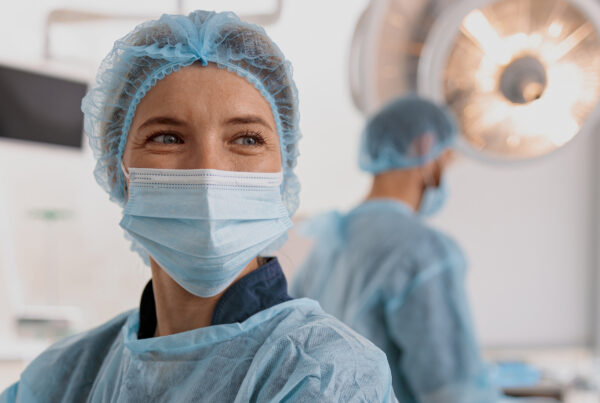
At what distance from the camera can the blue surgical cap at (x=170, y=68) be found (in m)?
0.88

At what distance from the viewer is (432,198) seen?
2.05 meters

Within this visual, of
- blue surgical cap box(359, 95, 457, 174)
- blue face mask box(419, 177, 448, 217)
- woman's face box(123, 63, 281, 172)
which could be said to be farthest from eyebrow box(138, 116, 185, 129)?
blue face mask box(419, 177, 448, 217)

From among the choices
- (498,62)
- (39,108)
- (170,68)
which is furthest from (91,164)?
(170,68)

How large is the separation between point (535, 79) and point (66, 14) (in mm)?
1703

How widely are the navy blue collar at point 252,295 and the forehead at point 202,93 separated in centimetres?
24

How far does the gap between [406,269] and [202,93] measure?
0.99m

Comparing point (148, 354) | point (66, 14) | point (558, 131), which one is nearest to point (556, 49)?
point (558, 131)

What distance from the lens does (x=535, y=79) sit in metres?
1.50

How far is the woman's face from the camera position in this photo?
0.84 meters

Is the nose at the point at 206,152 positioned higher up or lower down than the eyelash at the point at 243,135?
lower down

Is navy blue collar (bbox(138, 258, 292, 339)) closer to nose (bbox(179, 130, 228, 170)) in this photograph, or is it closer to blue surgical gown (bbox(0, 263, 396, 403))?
blue surgical gown (bbox(0, 263, 396, 403))

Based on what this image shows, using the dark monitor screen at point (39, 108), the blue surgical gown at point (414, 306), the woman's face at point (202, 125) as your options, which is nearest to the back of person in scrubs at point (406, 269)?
the blue surgical gown at point (414, 306)

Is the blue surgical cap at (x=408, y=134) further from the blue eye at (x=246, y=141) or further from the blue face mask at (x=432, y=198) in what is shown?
the blue eye at (x=246, y=141)

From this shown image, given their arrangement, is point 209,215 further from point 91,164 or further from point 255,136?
point 91,164
